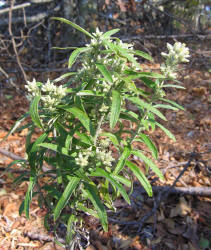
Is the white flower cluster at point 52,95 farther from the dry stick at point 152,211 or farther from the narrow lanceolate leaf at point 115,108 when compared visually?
the dry stick at point 152,211

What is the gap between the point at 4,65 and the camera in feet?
16.5

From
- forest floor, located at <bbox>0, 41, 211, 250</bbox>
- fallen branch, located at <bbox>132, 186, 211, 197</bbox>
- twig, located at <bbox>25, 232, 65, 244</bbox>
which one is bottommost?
twig, located at <bbox>25, 232, 65, 244</bbox>

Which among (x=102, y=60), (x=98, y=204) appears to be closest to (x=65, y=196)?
(x=98, y=204)

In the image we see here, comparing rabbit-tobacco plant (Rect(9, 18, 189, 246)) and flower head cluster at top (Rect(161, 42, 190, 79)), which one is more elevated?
flower head cluster at top (Rect(161, 42, 190, 79))

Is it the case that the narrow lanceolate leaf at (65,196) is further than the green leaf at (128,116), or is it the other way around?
the green leaf at (128,116)

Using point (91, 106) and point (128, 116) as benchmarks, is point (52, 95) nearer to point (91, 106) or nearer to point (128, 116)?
point (91, 106)

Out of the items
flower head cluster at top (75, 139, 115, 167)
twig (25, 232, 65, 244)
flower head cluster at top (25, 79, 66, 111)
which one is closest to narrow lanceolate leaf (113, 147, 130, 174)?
flower head cluster at top (75, 139, 115, 167)

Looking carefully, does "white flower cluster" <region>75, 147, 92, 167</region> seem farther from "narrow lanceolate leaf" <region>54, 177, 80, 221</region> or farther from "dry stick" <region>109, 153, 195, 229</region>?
"dry stick" <region>109, 153, 195, 229</region>

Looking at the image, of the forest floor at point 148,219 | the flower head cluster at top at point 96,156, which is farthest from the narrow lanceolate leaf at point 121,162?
the forest floor at point 148,219

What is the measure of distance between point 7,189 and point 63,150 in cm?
170

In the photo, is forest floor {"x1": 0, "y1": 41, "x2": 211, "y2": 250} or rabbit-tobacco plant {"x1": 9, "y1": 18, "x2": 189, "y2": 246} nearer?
rabbit-tobacco plant {"x1": 9, "y1": 18, "x2": 189, "y2": 246}

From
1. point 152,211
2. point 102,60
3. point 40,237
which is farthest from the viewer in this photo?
point 152,211

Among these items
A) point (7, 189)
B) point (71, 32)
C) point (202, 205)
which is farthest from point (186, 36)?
point (7, 189)

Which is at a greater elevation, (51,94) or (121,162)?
(51,94)
